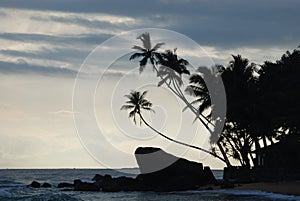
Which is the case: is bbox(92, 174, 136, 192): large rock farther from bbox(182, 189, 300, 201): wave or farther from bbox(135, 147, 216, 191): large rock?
bbox(182, 189, 300, 201): wave

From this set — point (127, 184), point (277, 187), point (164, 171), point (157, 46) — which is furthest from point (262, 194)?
point (157, 46)

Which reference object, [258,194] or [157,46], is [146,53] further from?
[258,194]

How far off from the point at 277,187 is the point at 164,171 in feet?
35.4

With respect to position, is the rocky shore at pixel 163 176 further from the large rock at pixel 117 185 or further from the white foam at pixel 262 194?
the white foam at pixel 262 194

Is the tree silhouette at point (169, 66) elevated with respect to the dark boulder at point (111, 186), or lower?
elevated

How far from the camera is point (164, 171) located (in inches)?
1970

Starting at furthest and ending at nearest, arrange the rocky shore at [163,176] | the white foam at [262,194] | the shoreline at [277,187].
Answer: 1. the rocky shore at [163,176]
2. the shoreline at [277,187]
3. the white foam at [262,194]

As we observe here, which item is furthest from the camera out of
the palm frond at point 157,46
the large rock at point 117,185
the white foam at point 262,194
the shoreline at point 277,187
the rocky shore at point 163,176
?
the palm frond at point 157,46

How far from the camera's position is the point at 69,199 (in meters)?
34.7

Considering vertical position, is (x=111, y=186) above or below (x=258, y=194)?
above

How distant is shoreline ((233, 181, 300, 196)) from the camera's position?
3838cm

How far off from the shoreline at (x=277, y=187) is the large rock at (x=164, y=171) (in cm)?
541

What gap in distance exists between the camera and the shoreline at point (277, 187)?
38.4 meters

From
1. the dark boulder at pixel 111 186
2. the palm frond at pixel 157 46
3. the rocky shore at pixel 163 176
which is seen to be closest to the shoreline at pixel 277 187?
the rocky shore at pixel 163 176
